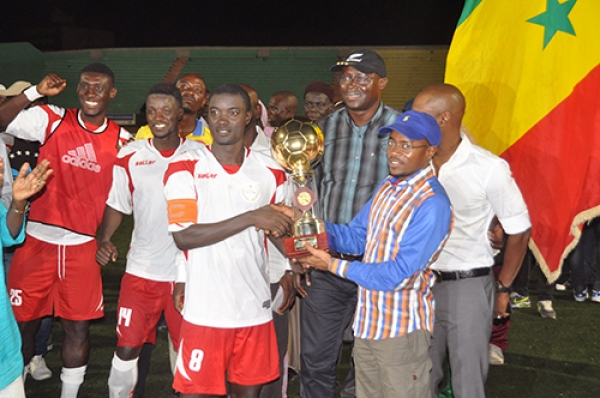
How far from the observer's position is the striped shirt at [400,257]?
9.21ft

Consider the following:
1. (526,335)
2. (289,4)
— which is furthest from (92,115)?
(289,4)

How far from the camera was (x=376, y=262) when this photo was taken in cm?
298

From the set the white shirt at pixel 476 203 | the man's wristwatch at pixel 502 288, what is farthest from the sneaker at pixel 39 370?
the man's wristwatch at pixel 502 288

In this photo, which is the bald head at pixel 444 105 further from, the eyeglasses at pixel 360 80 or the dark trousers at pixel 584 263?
the dark trousers at pixel 584 263

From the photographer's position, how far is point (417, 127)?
2.90m

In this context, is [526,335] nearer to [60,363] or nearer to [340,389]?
[340,389]

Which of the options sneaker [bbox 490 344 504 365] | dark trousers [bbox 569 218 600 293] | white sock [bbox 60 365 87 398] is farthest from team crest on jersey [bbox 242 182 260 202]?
dark trousers [bbox 569 218 600 293]

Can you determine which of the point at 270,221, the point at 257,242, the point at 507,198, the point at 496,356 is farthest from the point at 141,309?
the point at 496,356

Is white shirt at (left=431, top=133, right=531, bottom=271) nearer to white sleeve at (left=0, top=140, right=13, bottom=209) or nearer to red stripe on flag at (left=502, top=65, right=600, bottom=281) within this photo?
red stripe on flag at (left=502, top=65, right=600, bottom=281)

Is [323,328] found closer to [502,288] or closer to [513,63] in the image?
[502,288]

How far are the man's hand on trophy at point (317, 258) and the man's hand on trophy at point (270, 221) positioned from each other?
0.15 metres

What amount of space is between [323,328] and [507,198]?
1.46m

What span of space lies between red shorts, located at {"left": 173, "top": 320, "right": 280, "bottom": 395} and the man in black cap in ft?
2.44

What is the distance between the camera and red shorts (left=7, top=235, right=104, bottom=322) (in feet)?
13.5
